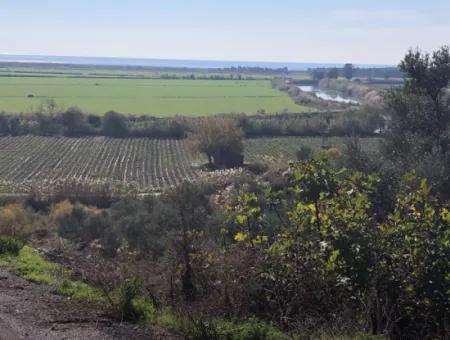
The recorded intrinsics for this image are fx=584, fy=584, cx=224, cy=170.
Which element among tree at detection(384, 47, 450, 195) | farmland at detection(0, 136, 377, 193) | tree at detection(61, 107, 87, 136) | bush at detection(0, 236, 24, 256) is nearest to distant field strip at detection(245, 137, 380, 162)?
farmland at detection(0, 136, 377, 193)

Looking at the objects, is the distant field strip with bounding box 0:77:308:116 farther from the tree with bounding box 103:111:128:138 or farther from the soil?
the soil

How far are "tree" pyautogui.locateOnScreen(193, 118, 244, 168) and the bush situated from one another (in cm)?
4271

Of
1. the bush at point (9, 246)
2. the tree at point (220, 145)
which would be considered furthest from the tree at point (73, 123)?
the bush at point (9, 246)

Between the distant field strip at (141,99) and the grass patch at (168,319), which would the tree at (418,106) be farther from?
the distant field strip at (141,99)

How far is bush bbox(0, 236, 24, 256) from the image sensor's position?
11266mm

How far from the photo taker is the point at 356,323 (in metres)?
6.00

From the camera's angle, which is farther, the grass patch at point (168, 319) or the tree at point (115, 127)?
the tree at point (115, 127)

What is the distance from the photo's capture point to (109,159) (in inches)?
2167

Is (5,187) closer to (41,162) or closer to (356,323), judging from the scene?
(41,162)

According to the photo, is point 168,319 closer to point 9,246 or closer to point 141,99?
point 9,246

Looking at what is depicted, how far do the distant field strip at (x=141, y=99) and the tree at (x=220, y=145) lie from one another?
33465mm

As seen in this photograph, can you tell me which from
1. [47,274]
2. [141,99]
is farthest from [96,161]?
[141,99]

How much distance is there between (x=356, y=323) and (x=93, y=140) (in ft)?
208

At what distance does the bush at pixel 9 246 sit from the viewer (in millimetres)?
11266
